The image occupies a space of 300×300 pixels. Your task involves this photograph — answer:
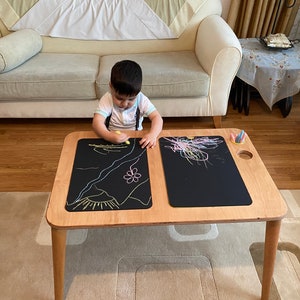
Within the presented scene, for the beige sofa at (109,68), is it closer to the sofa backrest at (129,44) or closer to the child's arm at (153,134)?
the sofa backrest at (129,44)

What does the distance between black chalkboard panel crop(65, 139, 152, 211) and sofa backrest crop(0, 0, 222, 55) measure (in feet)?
4.25

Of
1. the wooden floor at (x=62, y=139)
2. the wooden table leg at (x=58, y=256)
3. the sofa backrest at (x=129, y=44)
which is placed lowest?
the wooden floor at (x=62, y=139)

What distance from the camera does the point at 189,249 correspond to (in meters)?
1.42

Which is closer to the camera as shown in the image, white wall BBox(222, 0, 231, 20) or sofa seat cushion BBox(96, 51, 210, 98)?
sofa seat cushion BBox(96, 51, 210, 98)

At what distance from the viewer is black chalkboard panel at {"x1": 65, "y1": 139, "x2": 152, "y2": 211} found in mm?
1040

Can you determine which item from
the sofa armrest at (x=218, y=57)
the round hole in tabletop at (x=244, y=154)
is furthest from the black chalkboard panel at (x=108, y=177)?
the sofa armrest at (x=218, y=57)

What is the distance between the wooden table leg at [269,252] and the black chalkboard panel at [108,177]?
0.42 meters

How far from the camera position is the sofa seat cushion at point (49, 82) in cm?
202

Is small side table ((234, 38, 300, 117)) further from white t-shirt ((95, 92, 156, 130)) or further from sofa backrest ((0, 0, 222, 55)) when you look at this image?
white t-shirt ((95, 92, 156, 130))

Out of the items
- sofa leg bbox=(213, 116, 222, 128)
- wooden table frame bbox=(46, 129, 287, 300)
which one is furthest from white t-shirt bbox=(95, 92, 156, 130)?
sofa leg bbox=(213, 116, 222, 128)

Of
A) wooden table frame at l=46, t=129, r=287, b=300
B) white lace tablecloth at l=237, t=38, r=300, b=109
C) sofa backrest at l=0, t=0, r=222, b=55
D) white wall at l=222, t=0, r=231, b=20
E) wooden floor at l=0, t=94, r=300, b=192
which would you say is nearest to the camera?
wooden table frame at l=46, t=129, r=287, b=300

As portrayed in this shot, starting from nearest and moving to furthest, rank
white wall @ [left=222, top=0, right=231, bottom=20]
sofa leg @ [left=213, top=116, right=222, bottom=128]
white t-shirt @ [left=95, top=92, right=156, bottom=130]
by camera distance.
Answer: white t-shirt @ [left=95, top=92, right=156, bottom=130], sofa leg @ [left=213, top=116, right=222, bottom=128], white wall @ [left=222, top=0, right=231, bottom=20]

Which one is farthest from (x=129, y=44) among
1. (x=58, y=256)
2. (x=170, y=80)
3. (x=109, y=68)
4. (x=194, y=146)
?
(x=58, y=256)

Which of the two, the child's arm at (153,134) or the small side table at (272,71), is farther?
the small side table at (272,71)
